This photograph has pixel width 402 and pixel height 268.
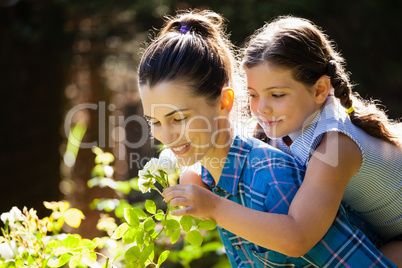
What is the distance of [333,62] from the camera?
5.68 feet

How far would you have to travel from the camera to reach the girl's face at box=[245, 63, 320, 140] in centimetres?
163

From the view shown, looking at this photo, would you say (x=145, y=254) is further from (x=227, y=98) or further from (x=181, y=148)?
(x=227, y=98)

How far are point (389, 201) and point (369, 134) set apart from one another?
0.26 m

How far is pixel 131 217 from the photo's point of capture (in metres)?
1.34

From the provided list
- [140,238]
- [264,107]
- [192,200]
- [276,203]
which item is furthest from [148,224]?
[264,107]

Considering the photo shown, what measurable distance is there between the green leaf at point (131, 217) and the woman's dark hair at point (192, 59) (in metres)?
0.45

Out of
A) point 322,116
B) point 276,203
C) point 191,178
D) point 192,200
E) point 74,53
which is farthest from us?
point 74,53

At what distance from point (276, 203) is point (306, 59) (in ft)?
1.87

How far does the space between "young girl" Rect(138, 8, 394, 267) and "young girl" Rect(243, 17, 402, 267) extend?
116mm

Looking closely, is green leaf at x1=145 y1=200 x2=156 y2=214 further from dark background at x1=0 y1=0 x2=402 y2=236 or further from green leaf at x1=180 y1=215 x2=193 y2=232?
dark background at x1=0 y1=0 x2=402 y2=236

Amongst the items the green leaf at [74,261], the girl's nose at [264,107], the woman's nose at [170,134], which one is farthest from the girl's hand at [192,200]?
the girl's nose at [264,107]

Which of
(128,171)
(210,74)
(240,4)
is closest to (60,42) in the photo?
(240,4)

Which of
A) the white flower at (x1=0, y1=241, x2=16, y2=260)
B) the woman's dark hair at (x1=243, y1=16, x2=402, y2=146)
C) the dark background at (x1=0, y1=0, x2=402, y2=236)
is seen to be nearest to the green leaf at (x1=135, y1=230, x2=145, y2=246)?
the white flower at (x1=0, y1=241, x2=16, y2=260)

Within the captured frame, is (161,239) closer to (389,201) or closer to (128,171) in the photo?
(389,201)
